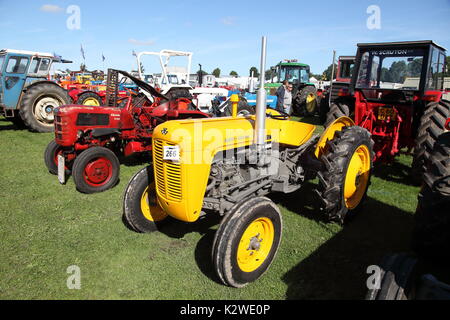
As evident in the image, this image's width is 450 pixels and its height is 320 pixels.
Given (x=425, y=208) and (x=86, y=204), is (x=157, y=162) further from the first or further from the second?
(x=425, y=208)

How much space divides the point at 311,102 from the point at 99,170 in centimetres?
1072

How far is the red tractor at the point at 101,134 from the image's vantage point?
4.56m

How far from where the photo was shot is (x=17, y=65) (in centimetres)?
920

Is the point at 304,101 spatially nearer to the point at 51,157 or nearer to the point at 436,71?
the point at 436,71

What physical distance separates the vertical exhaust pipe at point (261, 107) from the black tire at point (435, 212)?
1.44 meters

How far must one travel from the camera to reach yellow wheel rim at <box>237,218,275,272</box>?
258 centimetres

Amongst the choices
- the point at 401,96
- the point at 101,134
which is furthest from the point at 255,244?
the point at 401,96

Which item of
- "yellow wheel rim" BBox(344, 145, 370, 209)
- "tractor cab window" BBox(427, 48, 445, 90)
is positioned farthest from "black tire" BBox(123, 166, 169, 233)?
"tractor cab window" BBox(427, 48, 445, 90)

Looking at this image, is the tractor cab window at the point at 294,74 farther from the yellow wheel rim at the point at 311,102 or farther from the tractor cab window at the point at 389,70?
the tractor cab window at the point at 389,70

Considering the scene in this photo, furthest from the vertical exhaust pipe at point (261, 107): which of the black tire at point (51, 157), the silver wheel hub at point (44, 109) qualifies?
the silver wheel hub at point (44, 109)

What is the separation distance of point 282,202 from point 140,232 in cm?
199

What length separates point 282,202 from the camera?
169 inches
